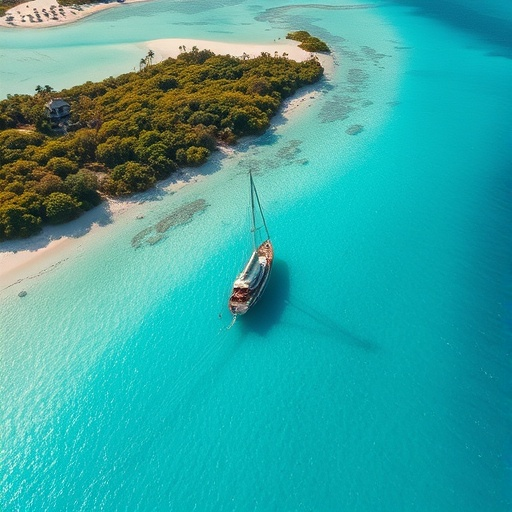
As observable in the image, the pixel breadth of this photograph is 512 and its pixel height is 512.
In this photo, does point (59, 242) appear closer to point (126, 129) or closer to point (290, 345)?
point (126, 129)

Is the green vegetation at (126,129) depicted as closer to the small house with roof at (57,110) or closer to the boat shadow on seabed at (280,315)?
the small house with roof at (57,110)

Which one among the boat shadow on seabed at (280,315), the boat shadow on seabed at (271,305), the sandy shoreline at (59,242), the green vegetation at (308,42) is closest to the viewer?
the boat shadow on seabed at (280,315)

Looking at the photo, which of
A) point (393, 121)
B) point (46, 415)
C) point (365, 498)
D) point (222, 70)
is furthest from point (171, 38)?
point (365, 498)

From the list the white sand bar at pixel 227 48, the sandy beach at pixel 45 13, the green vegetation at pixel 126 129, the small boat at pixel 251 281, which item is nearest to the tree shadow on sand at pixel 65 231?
the green vegetation at pixel 126 129

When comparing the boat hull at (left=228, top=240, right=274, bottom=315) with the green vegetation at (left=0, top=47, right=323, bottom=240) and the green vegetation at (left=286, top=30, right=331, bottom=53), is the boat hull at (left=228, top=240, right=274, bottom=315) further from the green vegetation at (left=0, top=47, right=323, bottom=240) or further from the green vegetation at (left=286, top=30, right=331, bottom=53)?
the green vegetation at (left=286, top=30, right=331, bottom=53)

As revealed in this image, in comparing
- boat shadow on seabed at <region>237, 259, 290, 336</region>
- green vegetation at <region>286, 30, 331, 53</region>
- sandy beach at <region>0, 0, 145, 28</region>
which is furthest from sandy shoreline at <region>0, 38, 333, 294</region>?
sandy beach at <region>0, 0, 145, 28</region>

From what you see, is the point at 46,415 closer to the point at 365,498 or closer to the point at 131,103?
the point at 365,498

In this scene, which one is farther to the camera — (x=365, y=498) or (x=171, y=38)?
(x=171, y=38)
